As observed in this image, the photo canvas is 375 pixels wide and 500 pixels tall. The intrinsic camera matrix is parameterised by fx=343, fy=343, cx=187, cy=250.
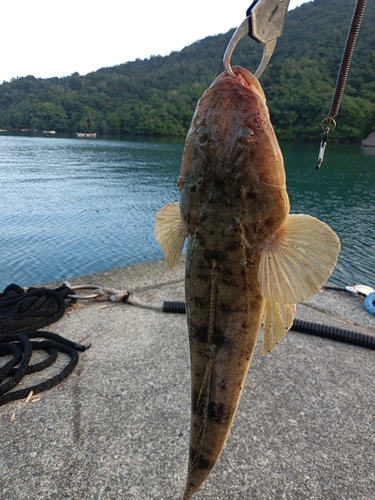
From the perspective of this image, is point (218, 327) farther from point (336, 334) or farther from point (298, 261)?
point (336, 334)

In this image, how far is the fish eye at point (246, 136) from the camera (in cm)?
180

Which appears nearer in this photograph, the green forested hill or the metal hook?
the metal hook

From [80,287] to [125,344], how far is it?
1965 millimetres

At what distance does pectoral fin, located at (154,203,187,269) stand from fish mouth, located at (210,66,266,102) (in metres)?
0.78

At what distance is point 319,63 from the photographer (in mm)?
94812

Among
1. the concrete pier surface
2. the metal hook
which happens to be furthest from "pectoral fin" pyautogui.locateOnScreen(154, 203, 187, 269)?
the concrete pier surface

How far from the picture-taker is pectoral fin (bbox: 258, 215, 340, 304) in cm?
178

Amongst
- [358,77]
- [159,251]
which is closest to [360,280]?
[159,251]

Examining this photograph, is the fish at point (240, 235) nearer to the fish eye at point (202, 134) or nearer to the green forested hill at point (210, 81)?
the fish eye at point (202, 134)

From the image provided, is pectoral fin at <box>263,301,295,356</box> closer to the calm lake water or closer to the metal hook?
the metal hook

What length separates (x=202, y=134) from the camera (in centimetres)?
190

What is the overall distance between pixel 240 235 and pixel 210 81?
150 meters

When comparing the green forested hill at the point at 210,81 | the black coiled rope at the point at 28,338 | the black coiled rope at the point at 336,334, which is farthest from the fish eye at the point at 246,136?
the green forested hill at the point at 210,81

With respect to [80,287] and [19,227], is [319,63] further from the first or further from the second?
[80,287]
